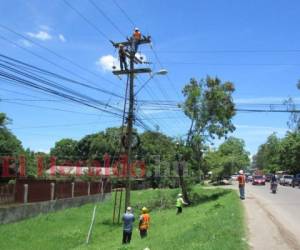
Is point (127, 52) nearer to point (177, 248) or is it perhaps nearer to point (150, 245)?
point (150, 245)

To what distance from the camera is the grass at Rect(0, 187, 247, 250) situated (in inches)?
595

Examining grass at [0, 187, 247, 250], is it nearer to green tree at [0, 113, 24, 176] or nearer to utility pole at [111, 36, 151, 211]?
utility pole at [111, 36, 151, 211]

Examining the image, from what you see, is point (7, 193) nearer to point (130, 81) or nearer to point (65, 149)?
point (130, 81)

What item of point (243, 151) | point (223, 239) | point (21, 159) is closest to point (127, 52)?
point (223, 239)

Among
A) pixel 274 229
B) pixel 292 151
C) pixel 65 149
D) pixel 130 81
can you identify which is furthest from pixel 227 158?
pixel 274 229

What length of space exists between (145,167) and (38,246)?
61167 millimetres

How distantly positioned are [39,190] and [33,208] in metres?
2.72

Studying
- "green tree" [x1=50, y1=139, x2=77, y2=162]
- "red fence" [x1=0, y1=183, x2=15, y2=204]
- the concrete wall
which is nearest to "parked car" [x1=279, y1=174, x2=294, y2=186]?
the concrete wall

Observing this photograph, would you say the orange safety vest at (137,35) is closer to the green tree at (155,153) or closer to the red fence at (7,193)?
the red fence at (7,193)

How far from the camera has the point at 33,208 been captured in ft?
115

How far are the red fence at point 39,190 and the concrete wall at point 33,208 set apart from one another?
0.58m

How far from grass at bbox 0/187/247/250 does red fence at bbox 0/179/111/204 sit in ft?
5.69

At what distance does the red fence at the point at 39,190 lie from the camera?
3425 centimetres

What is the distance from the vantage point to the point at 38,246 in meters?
24.7
